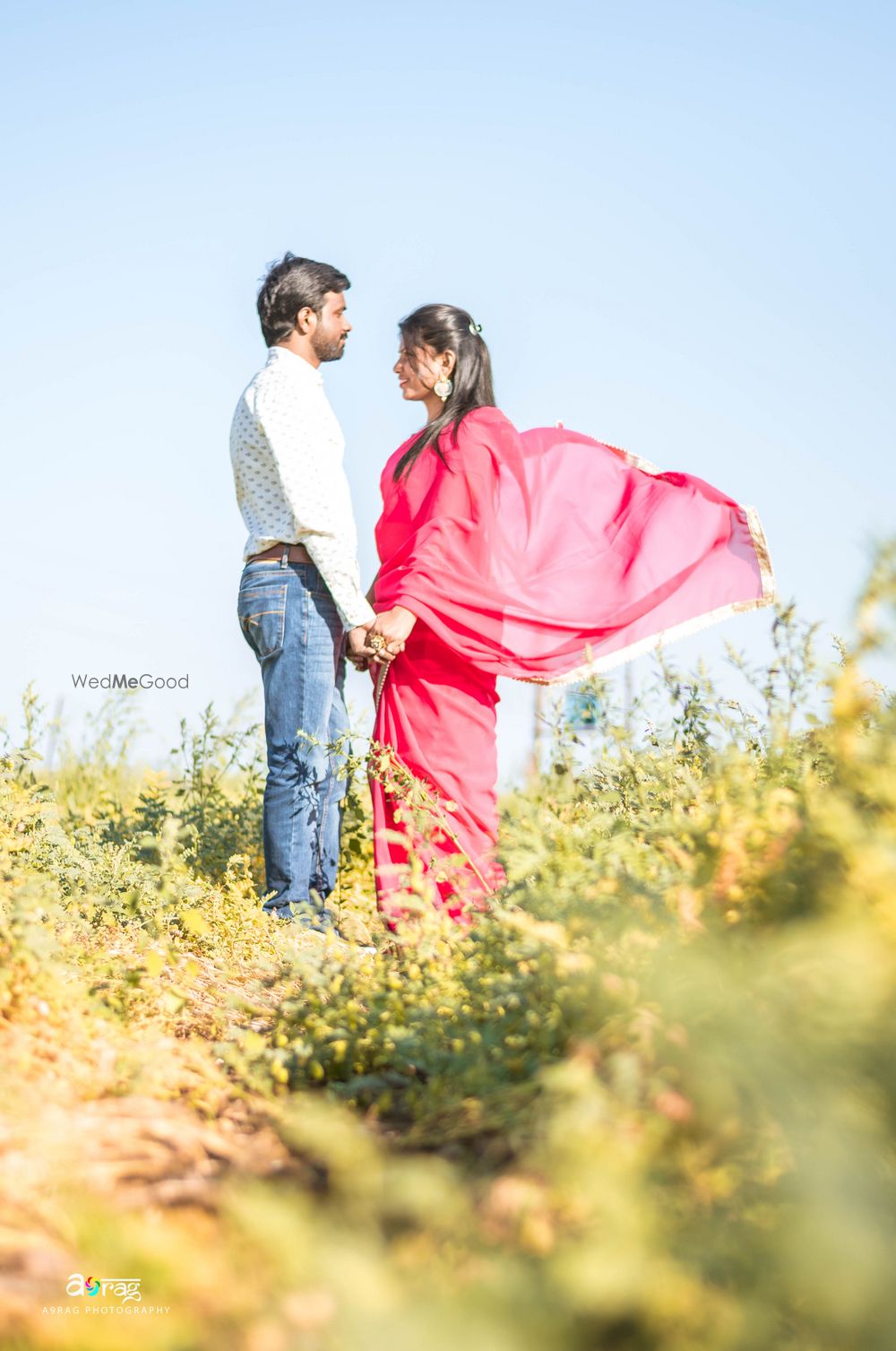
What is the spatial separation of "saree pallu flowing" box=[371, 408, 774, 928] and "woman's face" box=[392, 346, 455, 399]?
0.20m

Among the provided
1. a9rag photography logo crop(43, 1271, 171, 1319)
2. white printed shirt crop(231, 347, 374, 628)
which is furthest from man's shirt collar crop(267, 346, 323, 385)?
a9rag photography logo crop(43, 1271, 171, 1319)

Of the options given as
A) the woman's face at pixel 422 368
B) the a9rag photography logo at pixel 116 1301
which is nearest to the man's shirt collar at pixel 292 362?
the woman's face at pixel 422 368

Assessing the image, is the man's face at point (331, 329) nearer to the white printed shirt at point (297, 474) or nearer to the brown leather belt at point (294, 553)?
the white printed shirt at point (297, 474)

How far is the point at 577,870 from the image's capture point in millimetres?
2242

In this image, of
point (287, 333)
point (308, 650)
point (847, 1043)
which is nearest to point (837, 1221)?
point (847, 1043)

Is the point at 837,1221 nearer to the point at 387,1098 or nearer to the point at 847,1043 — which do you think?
the point at 847,1043

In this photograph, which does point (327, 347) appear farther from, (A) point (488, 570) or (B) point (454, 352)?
(A) point (488, 570)

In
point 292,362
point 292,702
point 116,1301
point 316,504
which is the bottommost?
point 116,1301

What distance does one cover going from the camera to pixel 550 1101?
1.48m

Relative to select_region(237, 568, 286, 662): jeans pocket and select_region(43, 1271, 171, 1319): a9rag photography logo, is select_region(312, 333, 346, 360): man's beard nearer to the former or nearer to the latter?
select_region(237, 568, 286, 662): jeans pocket

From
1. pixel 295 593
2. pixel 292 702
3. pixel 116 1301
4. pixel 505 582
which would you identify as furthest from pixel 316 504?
pixel 116 1301

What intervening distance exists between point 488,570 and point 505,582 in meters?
0.11

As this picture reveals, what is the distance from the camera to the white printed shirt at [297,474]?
3.97 meters

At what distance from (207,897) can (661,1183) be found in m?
3.00
